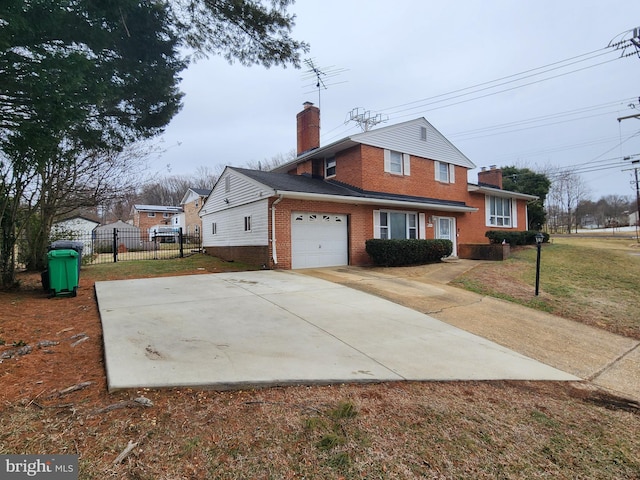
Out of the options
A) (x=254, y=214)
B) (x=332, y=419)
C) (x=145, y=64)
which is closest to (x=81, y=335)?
(x=332, y=419)

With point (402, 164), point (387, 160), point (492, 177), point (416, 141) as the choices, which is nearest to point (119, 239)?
point (387, 160)

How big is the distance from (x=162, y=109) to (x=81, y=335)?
468 cm

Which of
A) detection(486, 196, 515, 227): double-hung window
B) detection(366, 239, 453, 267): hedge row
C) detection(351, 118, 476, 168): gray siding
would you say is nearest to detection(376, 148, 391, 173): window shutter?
detection(351, 118, 476, 168): gray siding

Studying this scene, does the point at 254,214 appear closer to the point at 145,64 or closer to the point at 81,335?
the point at 145,64

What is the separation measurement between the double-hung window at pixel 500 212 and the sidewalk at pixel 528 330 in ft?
43.3

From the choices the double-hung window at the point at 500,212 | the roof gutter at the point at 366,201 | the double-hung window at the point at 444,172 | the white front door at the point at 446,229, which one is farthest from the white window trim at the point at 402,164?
the double-hung window at the point at 500,212

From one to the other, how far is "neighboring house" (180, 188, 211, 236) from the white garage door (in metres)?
22.9

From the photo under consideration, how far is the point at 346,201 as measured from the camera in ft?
43.9

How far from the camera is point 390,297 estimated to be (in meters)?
8.00

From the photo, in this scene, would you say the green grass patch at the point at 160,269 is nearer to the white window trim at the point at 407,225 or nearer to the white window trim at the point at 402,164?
the white window trim at the point at 407,225

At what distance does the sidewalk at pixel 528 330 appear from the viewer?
15.9 feet

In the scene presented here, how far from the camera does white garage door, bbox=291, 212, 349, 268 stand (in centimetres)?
1267

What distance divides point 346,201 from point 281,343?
9454mm

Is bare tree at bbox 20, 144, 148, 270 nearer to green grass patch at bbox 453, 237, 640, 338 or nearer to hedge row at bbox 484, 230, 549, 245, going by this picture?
green grass patch at bbox 453, 237, 640, 338
